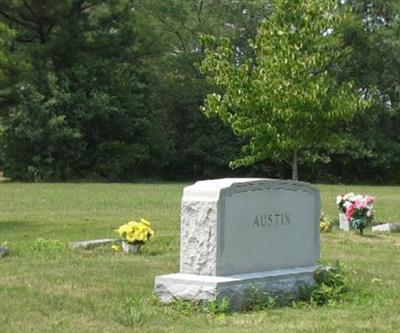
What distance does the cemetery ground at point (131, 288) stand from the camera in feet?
23.1

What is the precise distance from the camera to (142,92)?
42000mm

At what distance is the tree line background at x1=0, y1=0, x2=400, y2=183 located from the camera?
38.7 metres

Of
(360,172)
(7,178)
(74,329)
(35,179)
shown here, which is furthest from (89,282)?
(360,172)

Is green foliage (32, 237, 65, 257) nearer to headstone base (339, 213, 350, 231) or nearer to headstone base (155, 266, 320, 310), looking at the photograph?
headstone base (155, 266, 320, 310)

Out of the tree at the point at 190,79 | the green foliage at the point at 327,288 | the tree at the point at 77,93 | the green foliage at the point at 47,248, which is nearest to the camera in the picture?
the green foliage at the point at 327,288

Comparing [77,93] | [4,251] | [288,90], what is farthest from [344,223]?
[77,93]

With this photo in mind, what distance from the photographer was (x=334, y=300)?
27.9 feet

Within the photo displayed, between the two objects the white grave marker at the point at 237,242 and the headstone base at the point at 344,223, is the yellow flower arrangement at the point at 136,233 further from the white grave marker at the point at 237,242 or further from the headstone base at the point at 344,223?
the headstone base at the point at 344,223

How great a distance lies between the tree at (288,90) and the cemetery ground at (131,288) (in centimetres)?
284

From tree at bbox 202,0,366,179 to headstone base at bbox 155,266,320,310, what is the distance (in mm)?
9667

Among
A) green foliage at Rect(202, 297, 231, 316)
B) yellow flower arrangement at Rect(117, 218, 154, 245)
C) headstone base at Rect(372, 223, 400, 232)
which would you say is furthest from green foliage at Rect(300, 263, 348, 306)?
headstone base at Rect(372, 223, 400, 232)

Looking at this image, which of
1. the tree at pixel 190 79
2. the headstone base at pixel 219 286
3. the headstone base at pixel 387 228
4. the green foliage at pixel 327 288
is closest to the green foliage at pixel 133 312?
Result: the headstone base at pixel 219 286

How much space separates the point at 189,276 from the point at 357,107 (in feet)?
35.9

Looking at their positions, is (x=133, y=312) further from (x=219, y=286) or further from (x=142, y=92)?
(x=142, y=92)
